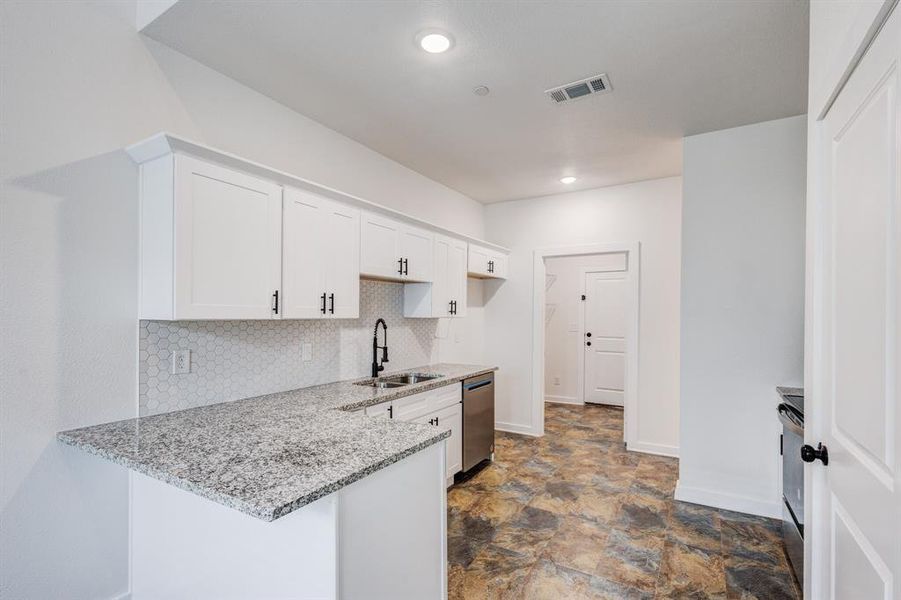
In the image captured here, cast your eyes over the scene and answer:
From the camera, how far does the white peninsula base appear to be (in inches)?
52.4

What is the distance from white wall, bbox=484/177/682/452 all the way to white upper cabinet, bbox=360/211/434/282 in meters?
1.78

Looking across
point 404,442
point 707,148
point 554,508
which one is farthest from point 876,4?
point 554,508

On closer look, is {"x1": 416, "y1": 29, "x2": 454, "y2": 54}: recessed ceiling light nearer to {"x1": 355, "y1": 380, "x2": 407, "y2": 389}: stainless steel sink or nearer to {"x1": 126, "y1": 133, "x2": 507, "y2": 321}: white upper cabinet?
{"x1": 126, "y1": 133, "x2": 507, "y2": 321}: white upper cabinet

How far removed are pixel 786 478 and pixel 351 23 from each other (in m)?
3.45

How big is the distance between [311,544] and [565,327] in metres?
6.22

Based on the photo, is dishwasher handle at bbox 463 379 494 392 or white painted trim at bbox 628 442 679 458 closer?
dishwasher handle at bbox 463 379 494 392

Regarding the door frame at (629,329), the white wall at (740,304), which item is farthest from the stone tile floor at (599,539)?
the door frame at (629,329)

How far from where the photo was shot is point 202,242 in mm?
2064

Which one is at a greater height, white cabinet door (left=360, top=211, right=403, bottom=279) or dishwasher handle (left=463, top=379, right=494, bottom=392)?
white cabinet door (left=360, top=211, right=403, bottom=279)

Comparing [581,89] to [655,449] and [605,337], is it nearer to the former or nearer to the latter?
[655,449]

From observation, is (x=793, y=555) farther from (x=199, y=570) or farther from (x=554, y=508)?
(x=199, y=570)

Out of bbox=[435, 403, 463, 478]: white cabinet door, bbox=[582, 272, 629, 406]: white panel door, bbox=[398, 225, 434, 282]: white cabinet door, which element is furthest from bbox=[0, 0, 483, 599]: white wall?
bbox=[582, 272, 629, 406]: white panel door

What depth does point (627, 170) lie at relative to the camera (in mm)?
4211

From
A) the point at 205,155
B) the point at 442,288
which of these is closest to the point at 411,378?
the point at 442,288
